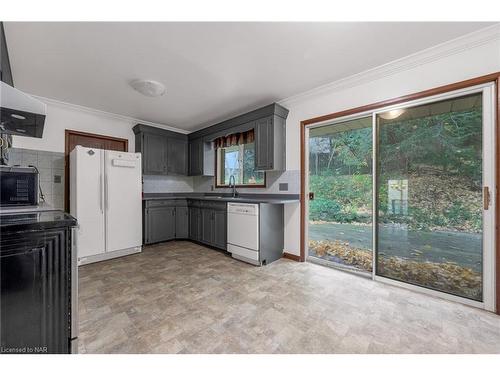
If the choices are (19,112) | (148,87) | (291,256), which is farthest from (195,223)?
(19,112)

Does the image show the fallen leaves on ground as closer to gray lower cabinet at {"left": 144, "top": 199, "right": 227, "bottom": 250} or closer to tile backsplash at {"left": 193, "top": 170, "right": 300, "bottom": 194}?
tile backsplash at {"left": 193, "top": 170, "right": 300, "bottom": 194}

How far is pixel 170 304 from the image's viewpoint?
1897mm

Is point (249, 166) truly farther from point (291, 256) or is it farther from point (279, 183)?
point (291, 256)

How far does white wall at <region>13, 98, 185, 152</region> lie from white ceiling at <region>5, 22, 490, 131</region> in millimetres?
271

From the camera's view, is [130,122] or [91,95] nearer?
[91,95]

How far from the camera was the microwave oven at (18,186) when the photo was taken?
6.46 ft

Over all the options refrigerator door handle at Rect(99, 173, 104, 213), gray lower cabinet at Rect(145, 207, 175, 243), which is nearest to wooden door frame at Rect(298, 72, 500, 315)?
gray lower cabinet at Rect(145, 207, 175, 243)

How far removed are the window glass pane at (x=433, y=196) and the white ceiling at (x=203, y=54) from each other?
732mm

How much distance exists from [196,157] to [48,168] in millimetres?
Result: 2353

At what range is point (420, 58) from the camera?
2115 mm

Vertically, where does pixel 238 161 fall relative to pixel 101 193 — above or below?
above
